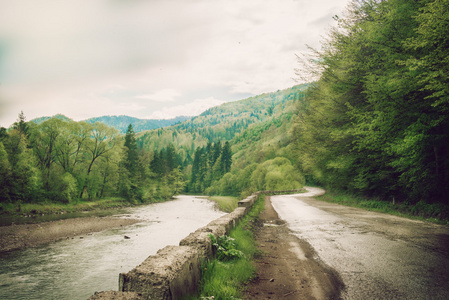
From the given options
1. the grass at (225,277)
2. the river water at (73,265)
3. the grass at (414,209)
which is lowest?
the river water at (73,265)

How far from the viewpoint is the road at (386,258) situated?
3715 mm

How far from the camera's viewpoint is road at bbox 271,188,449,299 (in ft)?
12.2

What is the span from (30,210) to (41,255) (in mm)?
24752

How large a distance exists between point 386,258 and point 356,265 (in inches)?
33.1

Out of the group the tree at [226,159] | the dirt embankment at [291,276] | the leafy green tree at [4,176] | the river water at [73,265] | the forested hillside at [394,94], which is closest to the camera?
the dirt embankment at [291,276]

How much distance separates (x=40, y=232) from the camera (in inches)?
881

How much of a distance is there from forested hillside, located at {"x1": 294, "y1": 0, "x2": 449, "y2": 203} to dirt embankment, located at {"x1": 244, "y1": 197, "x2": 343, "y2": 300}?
6428mm

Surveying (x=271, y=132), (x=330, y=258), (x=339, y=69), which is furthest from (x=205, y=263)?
(x=271, y=132)

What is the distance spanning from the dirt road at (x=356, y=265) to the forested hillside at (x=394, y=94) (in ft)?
13.2

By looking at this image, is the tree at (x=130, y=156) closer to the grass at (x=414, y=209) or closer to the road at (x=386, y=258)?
the grass at (x=414, y=209)

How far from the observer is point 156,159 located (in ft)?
238

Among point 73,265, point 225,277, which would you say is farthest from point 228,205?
point 225,277

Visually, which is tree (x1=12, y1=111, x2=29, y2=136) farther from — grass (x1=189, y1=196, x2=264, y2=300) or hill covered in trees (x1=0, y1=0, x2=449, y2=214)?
grass (x1=189, y1=196, x2=264, y2=300)

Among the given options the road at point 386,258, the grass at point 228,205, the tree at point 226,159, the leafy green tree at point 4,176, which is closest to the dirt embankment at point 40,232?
the leafy green tree at point 4,176
